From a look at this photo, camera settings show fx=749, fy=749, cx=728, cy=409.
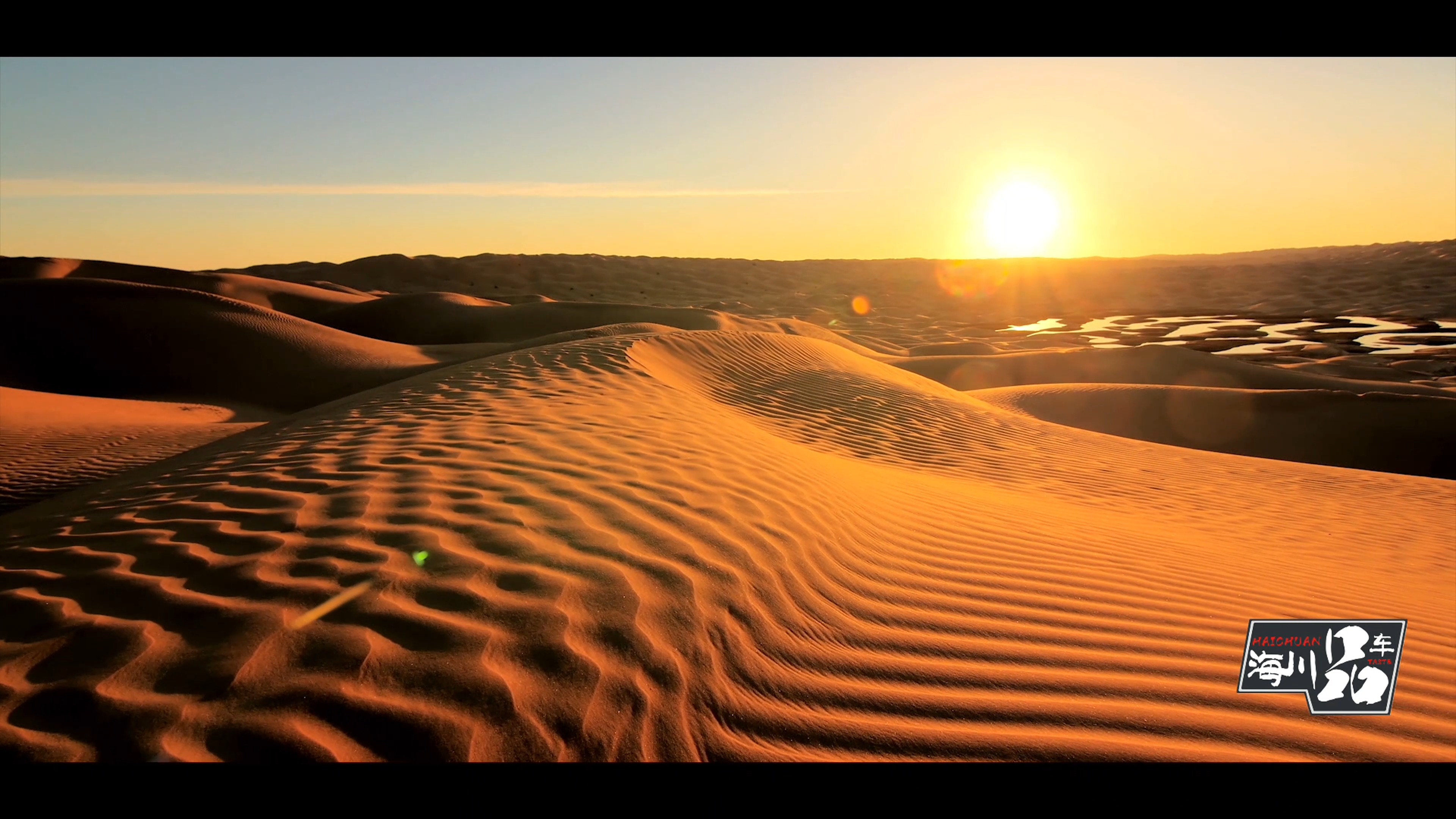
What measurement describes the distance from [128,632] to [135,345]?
616 inches

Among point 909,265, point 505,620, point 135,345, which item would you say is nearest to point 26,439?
point 135,345

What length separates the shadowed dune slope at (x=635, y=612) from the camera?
206cm

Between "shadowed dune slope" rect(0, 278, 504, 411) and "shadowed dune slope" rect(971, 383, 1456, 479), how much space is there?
11702 millimetres

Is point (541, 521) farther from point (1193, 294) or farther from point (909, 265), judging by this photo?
point (909, 265)

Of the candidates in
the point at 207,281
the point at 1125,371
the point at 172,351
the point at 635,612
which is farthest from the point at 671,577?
the point at 207,281

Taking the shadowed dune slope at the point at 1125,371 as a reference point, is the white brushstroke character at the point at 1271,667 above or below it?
below

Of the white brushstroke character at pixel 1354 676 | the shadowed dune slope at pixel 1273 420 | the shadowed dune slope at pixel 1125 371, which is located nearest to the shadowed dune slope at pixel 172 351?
the shadowed dune slope at pixel 1273 420

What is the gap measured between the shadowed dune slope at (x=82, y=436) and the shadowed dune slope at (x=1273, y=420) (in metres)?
12.5

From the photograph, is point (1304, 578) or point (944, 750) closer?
point (944, 750)

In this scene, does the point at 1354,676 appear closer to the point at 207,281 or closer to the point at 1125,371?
the point at 1125,371

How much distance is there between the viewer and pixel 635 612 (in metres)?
2.62

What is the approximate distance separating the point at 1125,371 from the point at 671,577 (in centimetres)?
1882

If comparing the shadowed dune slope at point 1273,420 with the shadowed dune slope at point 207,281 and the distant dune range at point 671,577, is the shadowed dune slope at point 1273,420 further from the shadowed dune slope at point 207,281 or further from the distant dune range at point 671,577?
the shadowed dune slope at point 207,281

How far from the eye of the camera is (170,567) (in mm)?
2893
